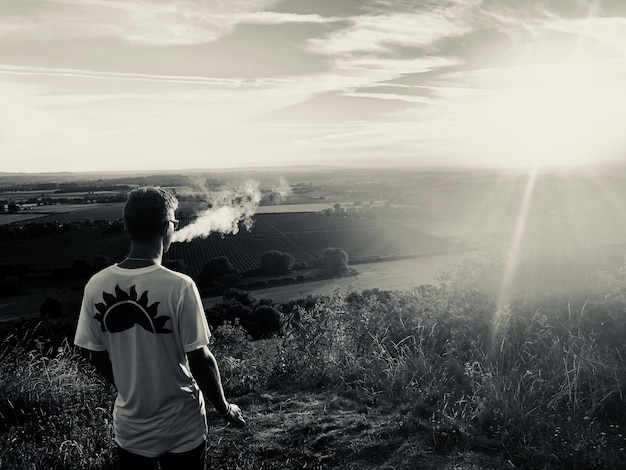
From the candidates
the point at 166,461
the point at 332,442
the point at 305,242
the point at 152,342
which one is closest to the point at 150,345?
the point at 152,342

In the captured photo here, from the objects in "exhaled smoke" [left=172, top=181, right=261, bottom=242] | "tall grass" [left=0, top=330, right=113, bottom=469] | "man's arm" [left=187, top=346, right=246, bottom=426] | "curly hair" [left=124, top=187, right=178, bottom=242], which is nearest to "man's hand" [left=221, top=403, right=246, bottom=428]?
"man's arm" [left=187, top=346, right=246, bottom=426]

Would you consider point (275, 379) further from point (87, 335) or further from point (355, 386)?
point (87, 335)

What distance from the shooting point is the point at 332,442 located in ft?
13.7

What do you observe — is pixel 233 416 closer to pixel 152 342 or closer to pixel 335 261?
pixel 152 342

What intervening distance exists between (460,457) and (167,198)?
10.2 feet

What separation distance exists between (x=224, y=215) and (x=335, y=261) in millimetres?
17891

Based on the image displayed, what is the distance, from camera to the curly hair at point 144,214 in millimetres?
2316

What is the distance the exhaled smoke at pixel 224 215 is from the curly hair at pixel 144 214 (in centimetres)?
3846

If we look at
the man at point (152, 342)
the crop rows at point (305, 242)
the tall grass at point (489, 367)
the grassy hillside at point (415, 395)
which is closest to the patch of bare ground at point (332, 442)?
the grassy hillside at point (415, 395)

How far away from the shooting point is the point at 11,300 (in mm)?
37000

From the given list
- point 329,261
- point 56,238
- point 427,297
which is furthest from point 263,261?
point 427,297

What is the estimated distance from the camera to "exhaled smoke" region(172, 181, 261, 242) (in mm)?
45778

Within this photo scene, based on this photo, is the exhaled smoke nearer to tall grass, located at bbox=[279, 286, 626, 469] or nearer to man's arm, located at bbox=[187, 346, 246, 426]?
tall grass, located at bbox=[279, 286, 626, 469]

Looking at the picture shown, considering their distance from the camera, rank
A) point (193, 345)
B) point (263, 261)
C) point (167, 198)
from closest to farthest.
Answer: point (193, 345)
point (167, 198)
point (263, 261)
